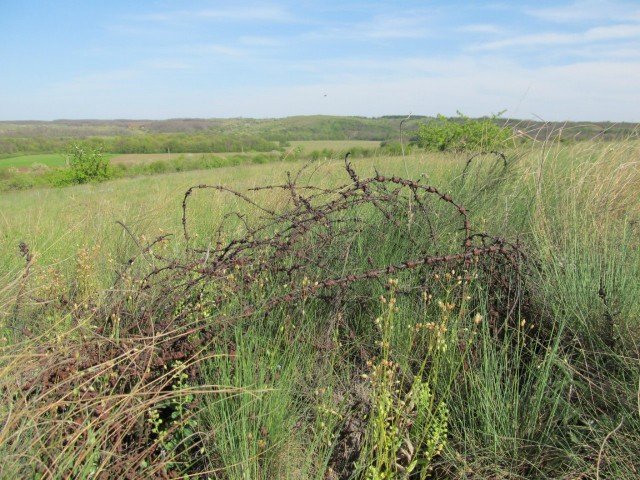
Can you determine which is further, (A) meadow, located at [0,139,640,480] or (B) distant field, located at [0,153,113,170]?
(B) distant field, located at [0,153,113,170]

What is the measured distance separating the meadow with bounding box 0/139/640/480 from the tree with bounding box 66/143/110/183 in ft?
107

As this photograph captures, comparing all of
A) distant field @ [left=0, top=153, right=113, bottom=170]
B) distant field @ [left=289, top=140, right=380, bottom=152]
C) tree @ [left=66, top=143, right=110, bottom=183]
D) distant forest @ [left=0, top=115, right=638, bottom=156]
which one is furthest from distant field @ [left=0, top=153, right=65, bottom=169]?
distant field @ [left=289, top=140, right=380, bottom=152]

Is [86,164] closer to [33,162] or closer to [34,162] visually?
[34,162]

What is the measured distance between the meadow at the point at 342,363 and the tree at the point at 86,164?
32.6m

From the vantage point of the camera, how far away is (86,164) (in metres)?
32.0

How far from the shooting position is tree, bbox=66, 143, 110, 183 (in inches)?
1264

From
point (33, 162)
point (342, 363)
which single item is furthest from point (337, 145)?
point (33, 162)

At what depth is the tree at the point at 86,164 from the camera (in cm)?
3209

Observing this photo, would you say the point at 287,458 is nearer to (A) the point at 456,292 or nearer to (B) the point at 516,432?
(B) the point at 516,432

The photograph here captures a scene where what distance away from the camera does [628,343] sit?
A: 204 centimetres

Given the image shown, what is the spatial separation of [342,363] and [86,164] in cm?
3420

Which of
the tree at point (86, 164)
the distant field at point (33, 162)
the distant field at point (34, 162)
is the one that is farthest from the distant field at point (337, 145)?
the distant field at point (34, 162)

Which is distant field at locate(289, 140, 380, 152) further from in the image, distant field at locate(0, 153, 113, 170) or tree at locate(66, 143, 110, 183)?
distant field at locate(0, 153, 113, 170)

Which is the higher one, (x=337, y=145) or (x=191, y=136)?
(x=337, y=145)
